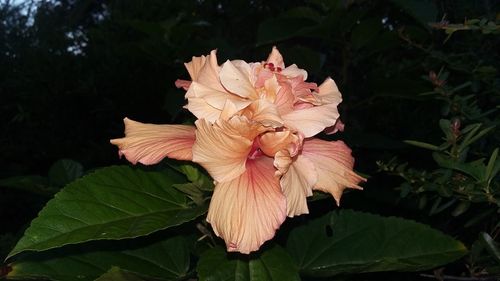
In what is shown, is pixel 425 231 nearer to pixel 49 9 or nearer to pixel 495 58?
pixel 495 58

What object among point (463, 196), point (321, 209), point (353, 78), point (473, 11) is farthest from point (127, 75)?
point (463, 196)

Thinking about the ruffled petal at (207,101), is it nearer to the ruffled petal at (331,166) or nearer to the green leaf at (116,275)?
the ruffled petal at (331,166)

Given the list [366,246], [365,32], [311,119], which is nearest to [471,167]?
[366,246]

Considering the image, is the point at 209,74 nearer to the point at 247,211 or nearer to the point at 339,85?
the point at 247,211

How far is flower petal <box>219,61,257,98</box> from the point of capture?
73 cm

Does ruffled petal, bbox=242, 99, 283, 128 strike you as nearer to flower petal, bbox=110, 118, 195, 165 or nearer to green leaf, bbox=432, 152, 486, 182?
flower petal, bbox=110, 118, 195, 165


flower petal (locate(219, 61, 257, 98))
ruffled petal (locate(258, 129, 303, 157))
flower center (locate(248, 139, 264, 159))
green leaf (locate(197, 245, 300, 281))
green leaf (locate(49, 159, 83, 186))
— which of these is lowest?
green leaf (locate(197, 245, 300, 281))

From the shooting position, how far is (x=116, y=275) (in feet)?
2.49

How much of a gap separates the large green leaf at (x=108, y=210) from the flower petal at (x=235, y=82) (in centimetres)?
16

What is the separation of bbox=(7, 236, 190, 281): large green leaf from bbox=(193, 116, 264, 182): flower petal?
23 centimetres

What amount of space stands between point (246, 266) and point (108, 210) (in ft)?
0.65

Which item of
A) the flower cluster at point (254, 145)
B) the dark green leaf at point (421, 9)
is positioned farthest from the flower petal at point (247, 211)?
the dark green leaf at point (421, 9)

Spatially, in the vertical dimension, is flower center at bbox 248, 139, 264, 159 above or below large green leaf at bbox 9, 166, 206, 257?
above

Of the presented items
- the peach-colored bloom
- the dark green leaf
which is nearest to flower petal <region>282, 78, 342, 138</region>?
the peach-colored bloom
